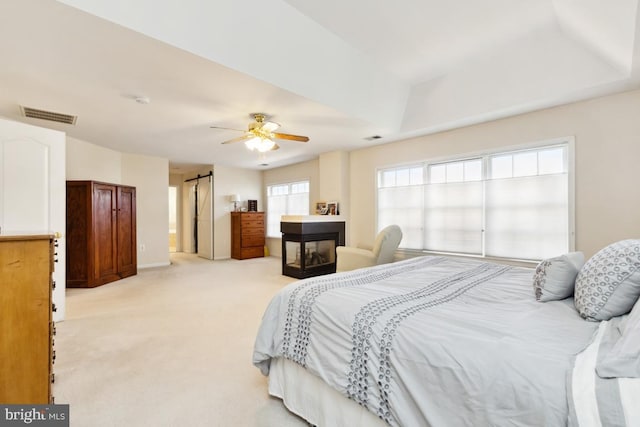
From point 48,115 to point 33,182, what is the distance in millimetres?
1171

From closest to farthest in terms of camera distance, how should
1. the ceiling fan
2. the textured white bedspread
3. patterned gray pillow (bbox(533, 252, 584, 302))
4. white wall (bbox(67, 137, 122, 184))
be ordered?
the textured white bedspread, patterned gray pillow (bbox(533, 252, 584, 302)), the ceiling fan, white wall (bbox(67, 137, 122, 184))

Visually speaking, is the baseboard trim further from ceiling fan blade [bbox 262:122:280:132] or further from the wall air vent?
ceiling fan blade [bbox 262:122:280:132]

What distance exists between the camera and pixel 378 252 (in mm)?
4246

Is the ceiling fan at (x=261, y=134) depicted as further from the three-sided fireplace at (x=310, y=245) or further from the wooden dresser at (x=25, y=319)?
the wooden dresser at (x=25, y=319)

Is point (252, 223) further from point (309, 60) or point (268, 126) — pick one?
point (309, 60)

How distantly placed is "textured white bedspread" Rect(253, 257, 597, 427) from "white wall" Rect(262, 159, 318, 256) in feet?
15.8

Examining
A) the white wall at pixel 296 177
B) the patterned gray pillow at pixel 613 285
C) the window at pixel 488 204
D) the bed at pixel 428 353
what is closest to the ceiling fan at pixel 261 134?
the bed at pixel 428 353

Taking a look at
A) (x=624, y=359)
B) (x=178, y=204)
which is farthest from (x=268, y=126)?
(x=178, y=204)

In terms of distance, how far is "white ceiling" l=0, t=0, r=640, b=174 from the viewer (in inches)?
81.2

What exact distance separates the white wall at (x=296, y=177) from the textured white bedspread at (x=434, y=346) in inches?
189

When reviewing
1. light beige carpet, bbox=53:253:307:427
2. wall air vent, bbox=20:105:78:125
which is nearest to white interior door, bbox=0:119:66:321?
wall air vent, bbox=20:105:78:125

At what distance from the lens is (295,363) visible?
1.71 metres

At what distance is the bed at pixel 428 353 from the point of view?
928 mm

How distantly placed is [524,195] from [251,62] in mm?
3586
